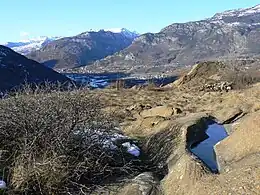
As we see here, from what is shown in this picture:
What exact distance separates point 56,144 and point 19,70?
101m

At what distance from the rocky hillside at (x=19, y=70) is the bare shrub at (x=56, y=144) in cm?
8341

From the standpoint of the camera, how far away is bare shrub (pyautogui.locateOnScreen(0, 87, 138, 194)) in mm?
9445

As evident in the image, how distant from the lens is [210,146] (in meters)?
12.1

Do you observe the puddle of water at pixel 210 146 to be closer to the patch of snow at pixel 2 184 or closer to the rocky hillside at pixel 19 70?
the patch of snow at pixel 2 184

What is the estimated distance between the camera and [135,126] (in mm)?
16109

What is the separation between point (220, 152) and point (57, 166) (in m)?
4.03

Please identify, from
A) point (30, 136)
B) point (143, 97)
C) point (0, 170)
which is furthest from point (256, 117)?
point (143, 97)

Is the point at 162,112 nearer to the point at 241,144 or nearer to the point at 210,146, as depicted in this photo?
the point at 210,146

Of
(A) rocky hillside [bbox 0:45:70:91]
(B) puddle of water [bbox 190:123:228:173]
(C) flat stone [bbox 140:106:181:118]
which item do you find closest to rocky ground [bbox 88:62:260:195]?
(C) flat stone [bbox 140:106:181:118]

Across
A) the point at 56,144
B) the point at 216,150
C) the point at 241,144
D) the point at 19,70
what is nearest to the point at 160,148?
the point at 216,150

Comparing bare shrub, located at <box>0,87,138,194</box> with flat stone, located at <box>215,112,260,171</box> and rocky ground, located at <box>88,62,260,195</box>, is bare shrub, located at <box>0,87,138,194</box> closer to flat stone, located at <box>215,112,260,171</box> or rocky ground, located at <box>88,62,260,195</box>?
rocky ground, located at <box>88,62,260,195</box>

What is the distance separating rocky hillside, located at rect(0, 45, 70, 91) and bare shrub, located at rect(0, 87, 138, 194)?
274 ft

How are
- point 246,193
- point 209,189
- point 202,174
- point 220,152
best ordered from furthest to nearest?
point 220,152, point 202,174, point 209,189, point 246,193

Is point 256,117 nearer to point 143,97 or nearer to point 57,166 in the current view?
point 57,166
